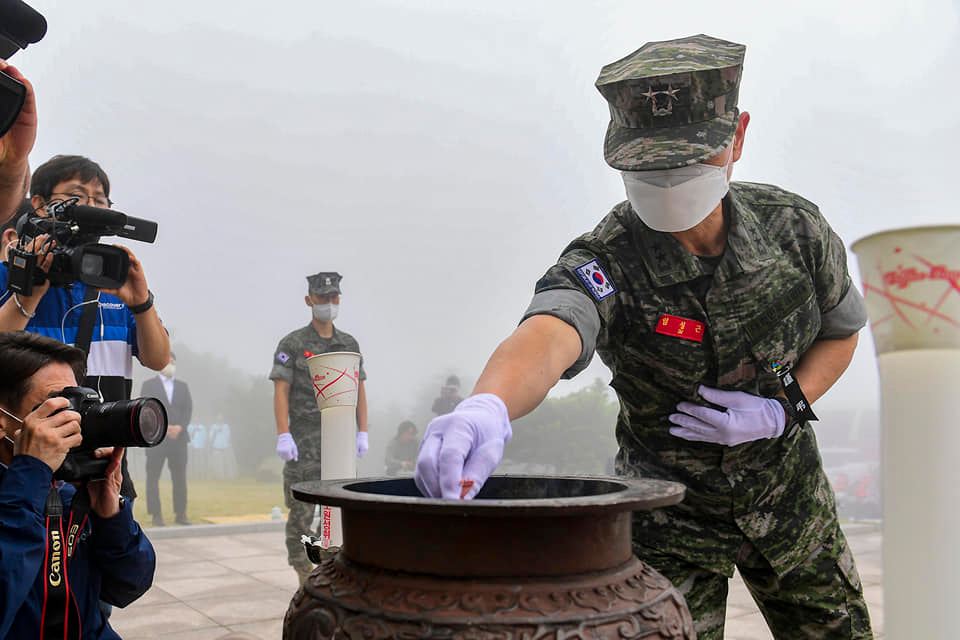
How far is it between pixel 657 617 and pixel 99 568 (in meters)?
1.49

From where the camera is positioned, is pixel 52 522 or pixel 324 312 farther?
pixel 324 312

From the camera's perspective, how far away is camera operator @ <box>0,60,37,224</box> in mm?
1426

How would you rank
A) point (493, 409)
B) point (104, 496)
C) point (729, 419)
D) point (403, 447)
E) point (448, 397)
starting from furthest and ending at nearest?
point (403, 447)
point (448, 397)
point (104, 496)
point (729, 419)
point (493, 409)

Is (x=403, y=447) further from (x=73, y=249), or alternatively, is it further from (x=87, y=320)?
→ (x=73, y=249)

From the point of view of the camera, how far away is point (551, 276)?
1870mm

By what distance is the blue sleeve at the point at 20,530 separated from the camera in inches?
67.5

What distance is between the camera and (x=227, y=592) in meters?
5.14

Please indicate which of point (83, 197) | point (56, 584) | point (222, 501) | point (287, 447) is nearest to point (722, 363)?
point (56, 584)

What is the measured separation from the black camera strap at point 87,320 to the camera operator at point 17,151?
37.9 inches

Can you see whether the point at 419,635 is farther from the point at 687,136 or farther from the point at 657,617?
the point at 687,136

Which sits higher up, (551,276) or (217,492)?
(551,276)

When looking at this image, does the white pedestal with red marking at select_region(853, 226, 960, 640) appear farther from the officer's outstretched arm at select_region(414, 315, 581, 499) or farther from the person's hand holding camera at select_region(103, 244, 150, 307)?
the person's hand holding camera at select_region(103, 244, 150, 307)

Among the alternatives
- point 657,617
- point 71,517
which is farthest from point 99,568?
point 657,617

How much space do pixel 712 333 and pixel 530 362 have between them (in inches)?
19.9
